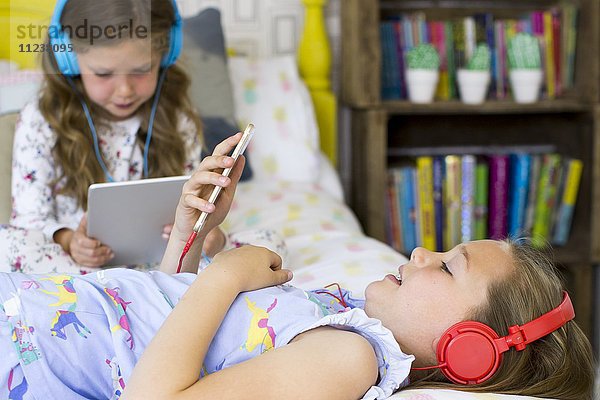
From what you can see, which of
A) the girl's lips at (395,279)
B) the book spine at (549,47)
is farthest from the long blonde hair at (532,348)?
the book spine at (549,47)

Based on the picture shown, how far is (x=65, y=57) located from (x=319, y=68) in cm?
110

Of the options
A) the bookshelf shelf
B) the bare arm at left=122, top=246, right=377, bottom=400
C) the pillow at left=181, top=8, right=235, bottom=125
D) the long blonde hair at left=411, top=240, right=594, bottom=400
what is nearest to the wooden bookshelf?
the bookshelf shelf

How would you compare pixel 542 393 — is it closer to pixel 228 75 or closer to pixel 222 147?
pixel 222 147

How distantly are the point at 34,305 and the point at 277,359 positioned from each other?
34 centimetres

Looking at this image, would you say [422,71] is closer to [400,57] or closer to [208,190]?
[400,57]

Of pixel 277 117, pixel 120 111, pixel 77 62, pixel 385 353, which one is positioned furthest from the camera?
pixel 277 117

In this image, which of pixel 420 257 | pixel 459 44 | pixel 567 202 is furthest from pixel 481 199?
pixel 420 257

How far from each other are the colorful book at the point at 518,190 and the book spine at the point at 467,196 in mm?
133

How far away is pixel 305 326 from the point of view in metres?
1.00

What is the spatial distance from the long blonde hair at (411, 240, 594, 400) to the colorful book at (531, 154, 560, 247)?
150 cm

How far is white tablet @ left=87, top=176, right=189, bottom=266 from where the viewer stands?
4.51ft

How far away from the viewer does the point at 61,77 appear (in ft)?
5.45

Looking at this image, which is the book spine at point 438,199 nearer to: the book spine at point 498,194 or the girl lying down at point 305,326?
the book spine at point 498,194

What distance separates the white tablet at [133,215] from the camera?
4.51 ft
